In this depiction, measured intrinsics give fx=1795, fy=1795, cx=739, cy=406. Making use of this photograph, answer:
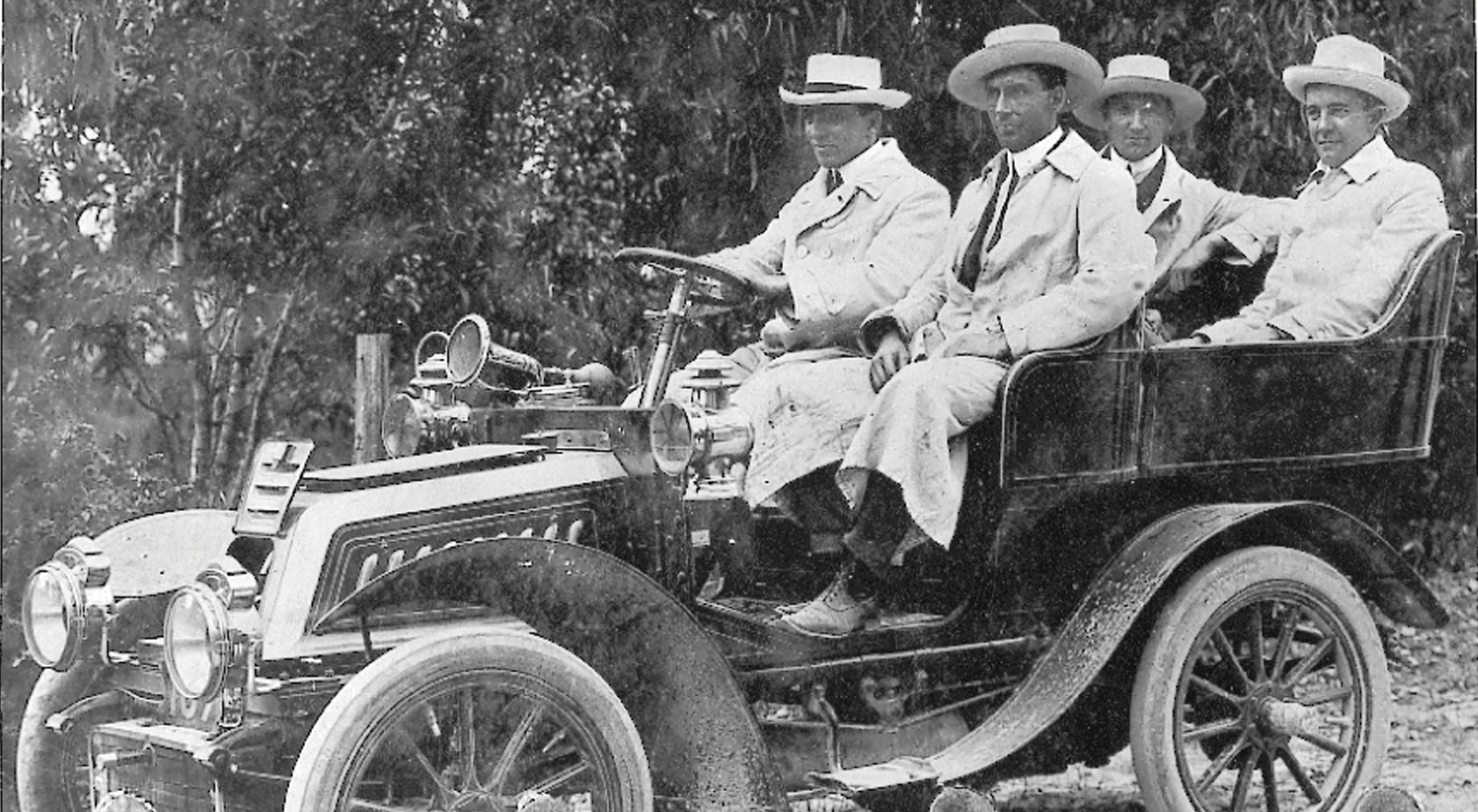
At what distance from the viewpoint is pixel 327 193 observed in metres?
3.86

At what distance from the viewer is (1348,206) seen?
160 inches

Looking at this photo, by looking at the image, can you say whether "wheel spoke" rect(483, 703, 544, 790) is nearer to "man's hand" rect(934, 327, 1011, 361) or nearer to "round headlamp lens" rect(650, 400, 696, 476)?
"round headlamp lens" rect(650, 400, 696, 476)

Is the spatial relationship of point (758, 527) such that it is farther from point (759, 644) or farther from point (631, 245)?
point (631, 245)

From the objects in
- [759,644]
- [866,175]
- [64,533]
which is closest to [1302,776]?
[759,644]

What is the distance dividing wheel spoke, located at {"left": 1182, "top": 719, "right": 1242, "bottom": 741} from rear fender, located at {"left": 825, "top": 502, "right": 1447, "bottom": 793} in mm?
289

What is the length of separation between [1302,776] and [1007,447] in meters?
1.10

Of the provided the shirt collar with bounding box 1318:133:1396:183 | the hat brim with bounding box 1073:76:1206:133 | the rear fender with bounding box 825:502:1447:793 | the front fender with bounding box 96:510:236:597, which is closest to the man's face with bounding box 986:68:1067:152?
the hat brim with bounding box 1073:76:1206:133

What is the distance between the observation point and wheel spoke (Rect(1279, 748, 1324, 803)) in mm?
4070

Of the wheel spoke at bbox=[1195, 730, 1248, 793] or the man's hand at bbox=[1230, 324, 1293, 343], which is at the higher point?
the man's hand at bbox=[1230, 324, 1293, 343]

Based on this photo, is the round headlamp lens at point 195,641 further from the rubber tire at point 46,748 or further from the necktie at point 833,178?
the necktie at point 833,178

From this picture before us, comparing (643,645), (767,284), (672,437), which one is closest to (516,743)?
(643,645)

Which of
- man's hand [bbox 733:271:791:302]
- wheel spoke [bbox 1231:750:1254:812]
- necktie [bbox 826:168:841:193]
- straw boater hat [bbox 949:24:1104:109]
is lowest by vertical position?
wheel spoke [bbox 1231:750:1254:812]

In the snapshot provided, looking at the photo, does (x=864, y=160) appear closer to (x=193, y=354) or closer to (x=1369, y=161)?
(x=1369, y=161)

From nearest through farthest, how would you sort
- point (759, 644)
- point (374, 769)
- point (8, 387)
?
point (374, 769), point (759, 644), point (8, 387)
